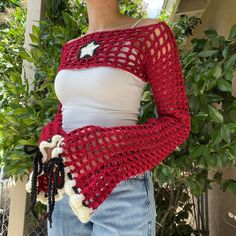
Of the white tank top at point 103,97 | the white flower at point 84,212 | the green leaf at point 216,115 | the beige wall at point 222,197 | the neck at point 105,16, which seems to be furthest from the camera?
the beige wall at point 222,197

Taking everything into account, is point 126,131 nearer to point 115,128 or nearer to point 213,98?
point 115,128

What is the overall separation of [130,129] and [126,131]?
0.01 meters

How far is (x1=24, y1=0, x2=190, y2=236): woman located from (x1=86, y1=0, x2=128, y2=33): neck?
2cm

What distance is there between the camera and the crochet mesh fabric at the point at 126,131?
79 cm

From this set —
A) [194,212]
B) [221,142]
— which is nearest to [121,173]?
[221,142]

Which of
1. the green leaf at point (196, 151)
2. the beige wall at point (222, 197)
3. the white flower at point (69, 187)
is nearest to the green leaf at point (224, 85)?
the green leaf at point (196, 151)

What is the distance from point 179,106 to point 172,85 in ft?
0.19

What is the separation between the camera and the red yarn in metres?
0.80

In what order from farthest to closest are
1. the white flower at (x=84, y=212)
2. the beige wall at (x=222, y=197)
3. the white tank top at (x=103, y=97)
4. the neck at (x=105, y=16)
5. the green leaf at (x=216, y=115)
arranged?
the beige wall at (x=222, y=197)
the green leaf at (x=216, y=115)
the neck at (x=105, y=16)
the white tank top at (x=103, y=97)
the white flower at (x=84, y=212)

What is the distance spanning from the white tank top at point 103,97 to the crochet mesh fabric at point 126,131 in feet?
0.07

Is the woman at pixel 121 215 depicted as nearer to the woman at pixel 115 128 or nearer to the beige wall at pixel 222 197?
the woman at pixel 115 128

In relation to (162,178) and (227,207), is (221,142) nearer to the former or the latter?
(162,178)

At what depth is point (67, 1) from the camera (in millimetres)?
2076

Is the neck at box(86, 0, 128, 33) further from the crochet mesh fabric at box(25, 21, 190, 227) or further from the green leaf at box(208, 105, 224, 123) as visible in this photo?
the green leaf at box(208, 105, 224, 123)
